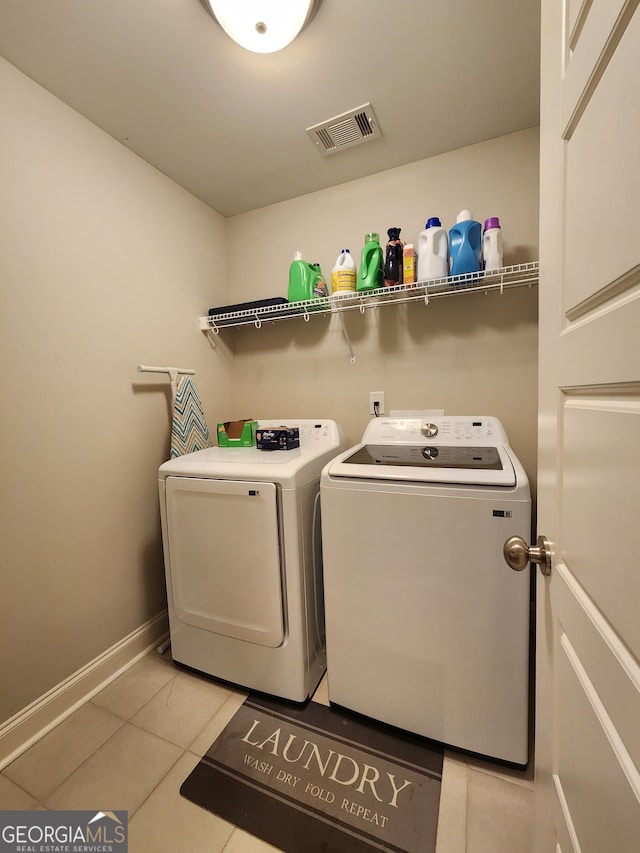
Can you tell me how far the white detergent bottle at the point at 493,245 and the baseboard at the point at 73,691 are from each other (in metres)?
2.37

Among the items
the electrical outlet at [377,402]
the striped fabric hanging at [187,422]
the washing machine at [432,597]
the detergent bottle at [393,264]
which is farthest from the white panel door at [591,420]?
the striped fabric hanging at [187,422]

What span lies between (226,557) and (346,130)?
1.99m

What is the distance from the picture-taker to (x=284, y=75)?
1.31 meters

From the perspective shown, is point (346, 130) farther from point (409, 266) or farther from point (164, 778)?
point (164, 778)

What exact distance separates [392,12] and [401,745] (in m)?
2.50

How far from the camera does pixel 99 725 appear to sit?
1.34m

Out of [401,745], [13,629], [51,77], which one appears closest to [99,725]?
[13,629]

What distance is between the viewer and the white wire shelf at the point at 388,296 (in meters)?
1.52

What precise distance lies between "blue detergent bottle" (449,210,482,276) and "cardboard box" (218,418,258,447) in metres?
1.24

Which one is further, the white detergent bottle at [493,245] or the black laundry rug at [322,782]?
the white detergent bottle at [493,245]

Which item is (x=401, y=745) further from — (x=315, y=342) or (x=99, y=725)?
(x=315, y=342)
